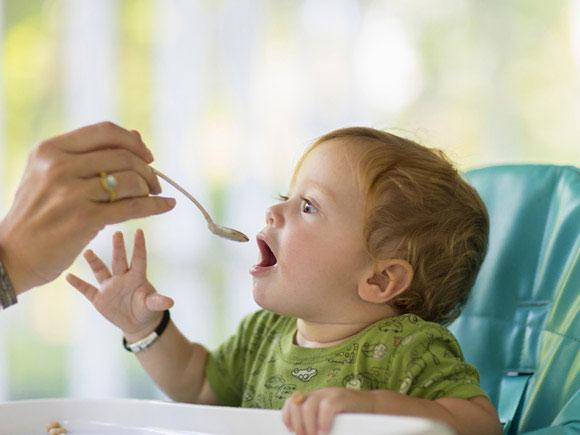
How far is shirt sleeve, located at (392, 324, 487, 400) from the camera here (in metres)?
1.31

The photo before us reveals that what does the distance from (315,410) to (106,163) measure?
443 mm

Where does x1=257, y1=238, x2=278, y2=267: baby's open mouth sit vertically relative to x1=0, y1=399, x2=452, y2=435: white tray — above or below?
above

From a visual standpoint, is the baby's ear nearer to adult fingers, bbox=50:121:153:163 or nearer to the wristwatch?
adult fingers, bbox=50:121:153:163

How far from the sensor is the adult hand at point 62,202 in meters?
1.34

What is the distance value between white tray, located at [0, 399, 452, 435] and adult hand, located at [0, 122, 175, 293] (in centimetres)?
17

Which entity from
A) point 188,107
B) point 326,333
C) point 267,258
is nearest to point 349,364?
point 326,333

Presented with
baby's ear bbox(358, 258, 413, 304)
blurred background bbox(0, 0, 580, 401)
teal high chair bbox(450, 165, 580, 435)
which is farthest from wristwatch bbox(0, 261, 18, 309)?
blurred background bbox(0, 0, 580, 401)

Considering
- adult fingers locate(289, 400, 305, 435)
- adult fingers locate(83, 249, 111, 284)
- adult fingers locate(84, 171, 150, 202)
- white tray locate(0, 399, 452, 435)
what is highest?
adult fingers locate(84, 171, 150, 202)

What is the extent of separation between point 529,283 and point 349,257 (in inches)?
11.0

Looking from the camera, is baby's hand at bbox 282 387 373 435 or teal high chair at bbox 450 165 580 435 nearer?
baby's hand at bbox 282 387 373 435

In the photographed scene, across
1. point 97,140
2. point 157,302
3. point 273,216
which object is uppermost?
point 97,140

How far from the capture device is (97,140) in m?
1.36

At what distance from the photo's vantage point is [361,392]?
1184 mm

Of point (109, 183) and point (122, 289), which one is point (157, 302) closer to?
point (122, 289)
